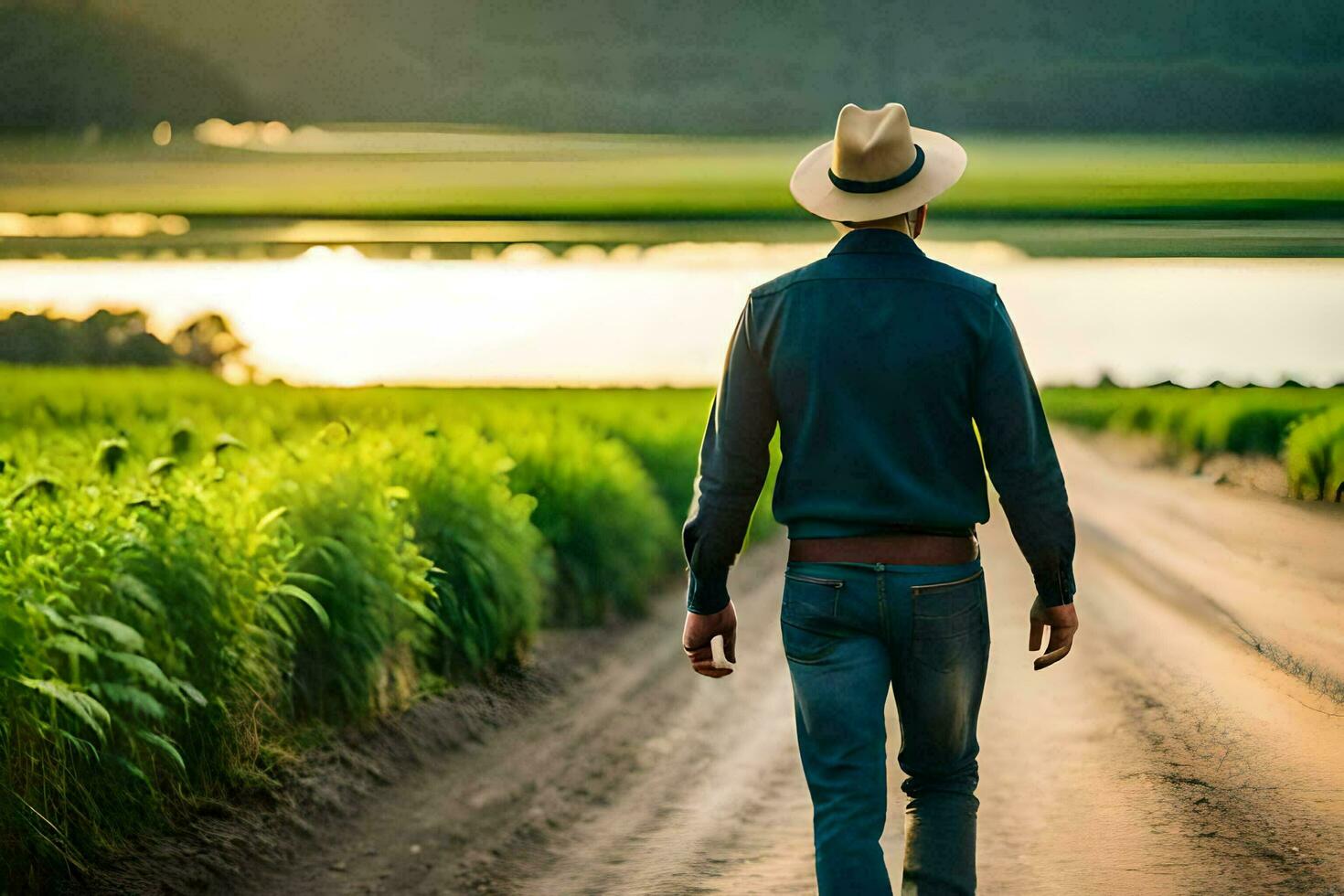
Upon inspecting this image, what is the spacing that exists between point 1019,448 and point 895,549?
13.1 inches

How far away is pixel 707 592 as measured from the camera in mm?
3035

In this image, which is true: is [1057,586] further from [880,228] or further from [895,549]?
[880,228]

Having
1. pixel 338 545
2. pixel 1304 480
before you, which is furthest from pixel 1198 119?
pixel 338 545

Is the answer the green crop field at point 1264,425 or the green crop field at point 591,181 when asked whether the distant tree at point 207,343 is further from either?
the green crop field at point 1264,425

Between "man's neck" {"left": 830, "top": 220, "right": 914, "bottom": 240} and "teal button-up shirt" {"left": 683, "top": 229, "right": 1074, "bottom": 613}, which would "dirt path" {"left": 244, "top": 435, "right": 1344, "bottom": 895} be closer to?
"teal button-up shirt" {"left": 683, "top": 229, "right": 1074, "bottom": 613}

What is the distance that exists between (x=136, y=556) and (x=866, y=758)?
8.50 ft

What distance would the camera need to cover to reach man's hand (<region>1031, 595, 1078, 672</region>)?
2.97 metres

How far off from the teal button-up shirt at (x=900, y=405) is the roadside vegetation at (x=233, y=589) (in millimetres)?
2038

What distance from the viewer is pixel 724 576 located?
122 inches

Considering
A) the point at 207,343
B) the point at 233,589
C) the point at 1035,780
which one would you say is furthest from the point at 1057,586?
the point at 207,343

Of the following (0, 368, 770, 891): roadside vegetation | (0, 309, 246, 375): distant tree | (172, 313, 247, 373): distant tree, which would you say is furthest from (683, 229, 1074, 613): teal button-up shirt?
(172, 313, 247, 373): distant tree

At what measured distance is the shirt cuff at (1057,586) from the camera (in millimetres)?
2926

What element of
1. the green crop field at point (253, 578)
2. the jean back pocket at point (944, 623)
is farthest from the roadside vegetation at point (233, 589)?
the jean back pocket at point (944, 623)

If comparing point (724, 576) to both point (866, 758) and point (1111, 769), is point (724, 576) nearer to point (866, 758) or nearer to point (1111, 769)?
point (866, 758)
